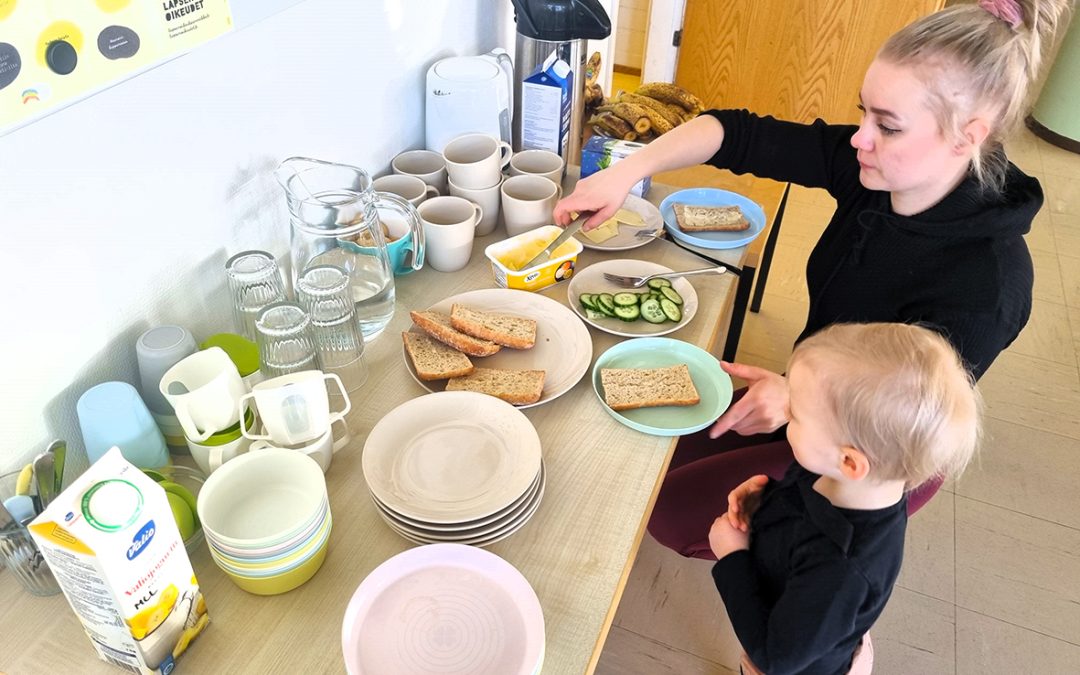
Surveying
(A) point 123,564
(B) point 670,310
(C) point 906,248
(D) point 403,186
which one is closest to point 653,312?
(B) point 670,310

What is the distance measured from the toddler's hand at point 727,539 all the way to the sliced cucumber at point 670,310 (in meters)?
0.32

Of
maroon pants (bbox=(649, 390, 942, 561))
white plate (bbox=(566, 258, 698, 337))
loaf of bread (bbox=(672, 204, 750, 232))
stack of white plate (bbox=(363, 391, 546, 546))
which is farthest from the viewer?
loaf of bread (bbox=(672, 204, 750, 232))

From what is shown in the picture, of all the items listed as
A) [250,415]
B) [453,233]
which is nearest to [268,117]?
[453,233]

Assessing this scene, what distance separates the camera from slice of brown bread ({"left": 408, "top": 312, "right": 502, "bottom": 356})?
108cm

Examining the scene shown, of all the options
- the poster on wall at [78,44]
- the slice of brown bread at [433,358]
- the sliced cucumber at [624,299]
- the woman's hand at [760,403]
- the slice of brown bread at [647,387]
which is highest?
the poster on wall at [78,44]

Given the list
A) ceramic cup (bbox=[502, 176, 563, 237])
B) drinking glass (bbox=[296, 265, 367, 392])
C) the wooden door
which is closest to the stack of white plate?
drinking glass (bbox=[296, 265, 367, 392])

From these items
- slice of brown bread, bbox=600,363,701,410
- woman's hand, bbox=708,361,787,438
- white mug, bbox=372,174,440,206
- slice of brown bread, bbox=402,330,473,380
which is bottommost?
woman's hand, bbox=708,361,787,438

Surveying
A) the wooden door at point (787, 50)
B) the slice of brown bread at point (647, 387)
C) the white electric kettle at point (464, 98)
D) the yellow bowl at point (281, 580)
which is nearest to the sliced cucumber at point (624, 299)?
the slice of brown bread at point (647, 387)

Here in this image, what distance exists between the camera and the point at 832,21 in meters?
3.15

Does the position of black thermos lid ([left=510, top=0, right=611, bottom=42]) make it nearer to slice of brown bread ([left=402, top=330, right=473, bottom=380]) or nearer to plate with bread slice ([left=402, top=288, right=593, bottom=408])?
plate with bread slice ([left=402, top=288, right=593, bottom=408])

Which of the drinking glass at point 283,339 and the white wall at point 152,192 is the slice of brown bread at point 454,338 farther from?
the white wall at point 152,192

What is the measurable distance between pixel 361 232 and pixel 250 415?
1.13 feet

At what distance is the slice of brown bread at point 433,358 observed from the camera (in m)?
1.05

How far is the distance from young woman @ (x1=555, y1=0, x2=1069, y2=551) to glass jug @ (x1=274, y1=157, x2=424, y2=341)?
1.08 ft
